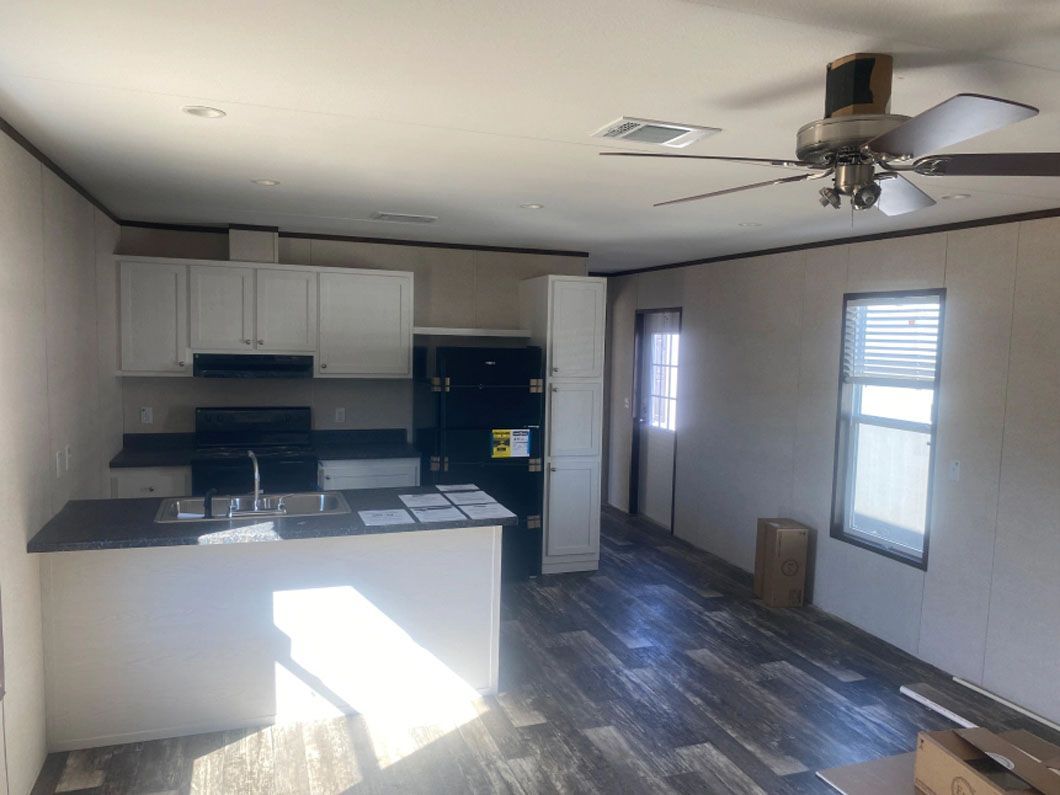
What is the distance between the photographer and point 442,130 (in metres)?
2.63

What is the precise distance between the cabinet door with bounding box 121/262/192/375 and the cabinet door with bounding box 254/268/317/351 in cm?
47

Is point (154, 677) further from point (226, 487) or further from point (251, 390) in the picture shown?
point (251, 390)

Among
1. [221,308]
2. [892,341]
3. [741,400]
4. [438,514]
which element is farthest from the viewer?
[741,400]

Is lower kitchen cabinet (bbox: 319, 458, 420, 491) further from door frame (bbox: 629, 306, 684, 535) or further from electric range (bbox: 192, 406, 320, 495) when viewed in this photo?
door frame (bbox: 629, 306, 684, 535)

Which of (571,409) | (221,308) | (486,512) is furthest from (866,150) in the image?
(221,308)

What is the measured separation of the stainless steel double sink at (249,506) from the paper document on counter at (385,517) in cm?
13

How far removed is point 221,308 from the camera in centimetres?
495

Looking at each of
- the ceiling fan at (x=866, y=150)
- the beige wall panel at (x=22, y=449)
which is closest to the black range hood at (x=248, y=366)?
the beige wall panel at (x=22, y=449)

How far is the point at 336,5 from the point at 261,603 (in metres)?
2.55

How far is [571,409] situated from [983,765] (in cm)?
388

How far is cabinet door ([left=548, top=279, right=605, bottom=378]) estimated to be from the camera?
17.9ft

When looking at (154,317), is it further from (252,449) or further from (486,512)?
(486,512)

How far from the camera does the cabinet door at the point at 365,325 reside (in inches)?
205

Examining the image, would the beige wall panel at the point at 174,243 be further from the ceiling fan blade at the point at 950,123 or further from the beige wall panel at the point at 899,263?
the ceiling fan blade at the point at 950,123
